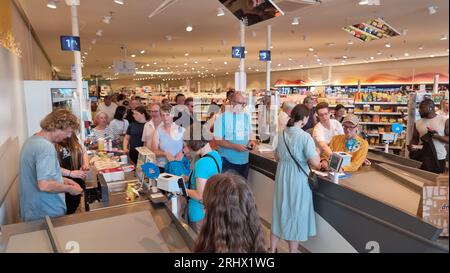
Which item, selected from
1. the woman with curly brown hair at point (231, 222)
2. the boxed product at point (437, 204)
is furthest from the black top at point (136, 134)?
the boxed product at point (437, 204)

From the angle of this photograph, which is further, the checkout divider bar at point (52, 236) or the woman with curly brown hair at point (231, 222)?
the checkout divider bar at point (52, 236)

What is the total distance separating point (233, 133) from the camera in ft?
13.0

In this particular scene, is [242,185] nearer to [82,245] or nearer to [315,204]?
[82,245]

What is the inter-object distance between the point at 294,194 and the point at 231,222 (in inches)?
70.5

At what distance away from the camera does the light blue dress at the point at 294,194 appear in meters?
2.93

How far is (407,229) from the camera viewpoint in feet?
6.49

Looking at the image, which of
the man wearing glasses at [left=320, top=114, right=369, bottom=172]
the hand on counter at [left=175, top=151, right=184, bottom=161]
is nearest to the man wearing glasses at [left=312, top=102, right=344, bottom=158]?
the man wearing glasses at [left=320, top=114, right=369, bottom=172]

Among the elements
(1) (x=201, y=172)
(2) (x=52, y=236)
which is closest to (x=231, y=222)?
(1) (x=201, y=172)

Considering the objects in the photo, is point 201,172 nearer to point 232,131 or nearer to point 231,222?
point 231,222

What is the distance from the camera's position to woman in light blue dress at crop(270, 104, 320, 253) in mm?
2898

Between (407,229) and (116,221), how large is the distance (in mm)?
1815

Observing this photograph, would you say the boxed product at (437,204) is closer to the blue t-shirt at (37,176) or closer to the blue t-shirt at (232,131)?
the blue t-shirt at (37,176)

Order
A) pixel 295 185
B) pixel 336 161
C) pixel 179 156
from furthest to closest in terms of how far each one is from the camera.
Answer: pixel 179 156, pixel 295 185, pixel 336 161

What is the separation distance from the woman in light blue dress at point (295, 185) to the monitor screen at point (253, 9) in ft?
3.72
